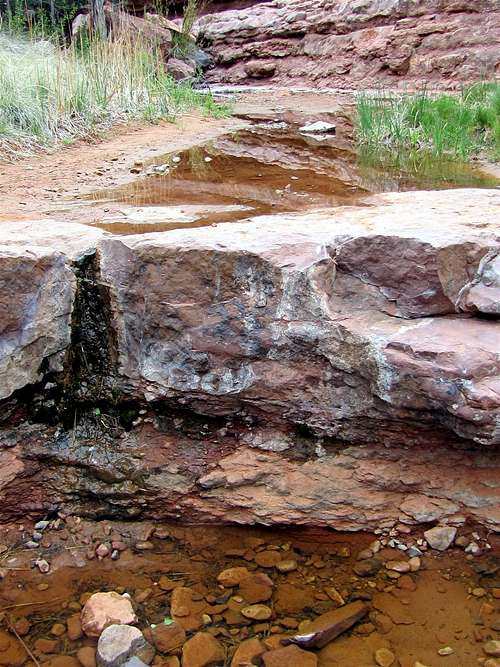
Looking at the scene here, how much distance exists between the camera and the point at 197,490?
215cm

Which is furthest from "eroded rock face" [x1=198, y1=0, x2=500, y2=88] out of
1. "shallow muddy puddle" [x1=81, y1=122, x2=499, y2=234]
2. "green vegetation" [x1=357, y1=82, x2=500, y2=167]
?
"shallow muddy puddle" [x1=81, y1=122, x2=499, y2=234]

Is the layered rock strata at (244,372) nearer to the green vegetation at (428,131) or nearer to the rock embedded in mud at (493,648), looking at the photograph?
the rock embedded in mud at (493,648)

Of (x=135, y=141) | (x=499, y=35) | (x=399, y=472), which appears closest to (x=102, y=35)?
(x=135, y=141)

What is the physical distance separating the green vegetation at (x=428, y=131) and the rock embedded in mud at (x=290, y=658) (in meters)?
3.33

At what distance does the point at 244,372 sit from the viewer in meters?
2.16

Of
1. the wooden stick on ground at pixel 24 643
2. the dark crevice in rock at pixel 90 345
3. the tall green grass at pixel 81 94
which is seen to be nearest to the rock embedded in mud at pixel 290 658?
the wooden stick on ground at pixel 24 643

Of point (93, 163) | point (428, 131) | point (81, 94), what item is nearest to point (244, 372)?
point (93, 163)

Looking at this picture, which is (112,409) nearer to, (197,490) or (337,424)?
(197,490)

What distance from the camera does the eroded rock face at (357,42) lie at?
888 cm

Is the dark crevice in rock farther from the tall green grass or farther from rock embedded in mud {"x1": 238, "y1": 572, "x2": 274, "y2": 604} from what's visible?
the tall green grass

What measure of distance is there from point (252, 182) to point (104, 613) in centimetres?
245

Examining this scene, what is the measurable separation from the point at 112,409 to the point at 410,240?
3.58 feet

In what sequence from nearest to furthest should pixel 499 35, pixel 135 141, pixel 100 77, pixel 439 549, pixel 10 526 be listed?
pixel 439 549 → pixel 10 526 → pixel 135 141 → pixel 100 77 → pixel 499 35

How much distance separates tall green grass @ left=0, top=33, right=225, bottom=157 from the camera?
5195 mm
